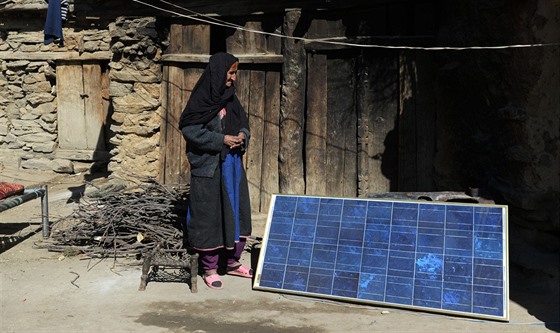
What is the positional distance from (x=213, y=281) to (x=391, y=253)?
154cm

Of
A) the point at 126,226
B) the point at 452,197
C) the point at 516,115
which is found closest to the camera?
the point at 452,197

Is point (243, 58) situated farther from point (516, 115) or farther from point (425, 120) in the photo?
point (516, 115)

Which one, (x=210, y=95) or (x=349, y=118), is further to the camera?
(x=349, y=118)

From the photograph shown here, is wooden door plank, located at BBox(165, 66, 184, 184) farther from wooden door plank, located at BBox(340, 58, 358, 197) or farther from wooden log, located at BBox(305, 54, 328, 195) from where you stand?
wooden door plank, located at BBox(340, 58, 358, 197)

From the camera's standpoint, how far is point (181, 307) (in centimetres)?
545

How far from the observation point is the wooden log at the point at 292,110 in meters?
7.34

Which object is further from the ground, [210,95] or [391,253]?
[210,95]

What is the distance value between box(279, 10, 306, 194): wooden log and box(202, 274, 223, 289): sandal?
1.80 m

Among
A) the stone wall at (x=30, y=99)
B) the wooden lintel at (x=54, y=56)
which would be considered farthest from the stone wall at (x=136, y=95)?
the stone wall at (x=30, y=99)

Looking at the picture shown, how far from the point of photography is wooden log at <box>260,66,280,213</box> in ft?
24.8

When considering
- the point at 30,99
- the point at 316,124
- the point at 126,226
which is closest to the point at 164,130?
the point at 126,226

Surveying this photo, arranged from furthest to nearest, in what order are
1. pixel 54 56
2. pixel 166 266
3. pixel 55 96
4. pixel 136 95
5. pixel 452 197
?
pixel 55 96, pixel 54 56, pixel 136 95, pixel 166 266, pixel 452 197

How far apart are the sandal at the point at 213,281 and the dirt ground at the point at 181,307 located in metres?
0.05

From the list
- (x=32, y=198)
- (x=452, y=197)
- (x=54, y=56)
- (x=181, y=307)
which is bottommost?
(x=181, y=307)
